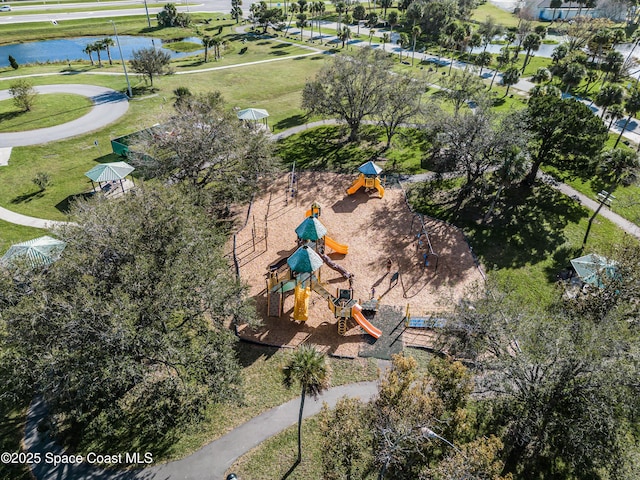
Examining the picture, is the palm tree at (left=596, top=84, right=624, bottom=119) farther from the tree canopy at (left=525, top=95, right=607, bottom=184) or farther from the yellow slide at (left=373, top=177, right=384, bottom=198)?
the yellow slide at (left=373, top=177, right=384, bottom=198)

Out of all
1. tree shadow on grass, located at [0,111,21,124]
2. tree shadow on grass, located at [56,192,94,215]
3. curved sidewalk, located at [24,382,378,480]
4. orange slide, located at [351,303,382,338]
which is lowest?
curved sidewalk, located at [24,382,378,480]

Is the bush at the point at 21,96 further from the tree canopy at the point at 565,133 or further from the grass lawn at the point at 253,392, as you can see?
the tree canopy at the point at 565,133

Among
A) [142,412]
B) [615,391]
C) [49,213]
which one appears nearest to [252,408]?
[142,412]

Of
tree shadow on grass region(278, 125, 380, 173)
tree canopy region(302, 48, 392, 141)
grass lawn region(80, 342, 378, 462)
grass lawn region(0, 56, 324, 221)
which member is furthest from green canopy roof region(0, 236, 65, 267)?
tree canopy region(302, 48, 392, 141)

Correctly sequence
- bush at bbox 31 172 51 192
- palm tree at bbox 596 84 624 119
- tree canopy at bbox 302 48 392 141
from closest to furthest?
1. bush at bbox 31 172 51 192
2. tree canopy at bbox 302 48 392 141
3. palm tree at bbox 596 84 624 119

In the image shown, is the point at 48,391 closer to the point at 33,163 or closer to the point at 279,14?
the point at 33,163

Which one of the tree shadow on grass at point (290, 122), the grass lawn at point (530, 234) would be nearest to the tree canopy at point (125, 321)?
the grass lawn at point (530, 234)
